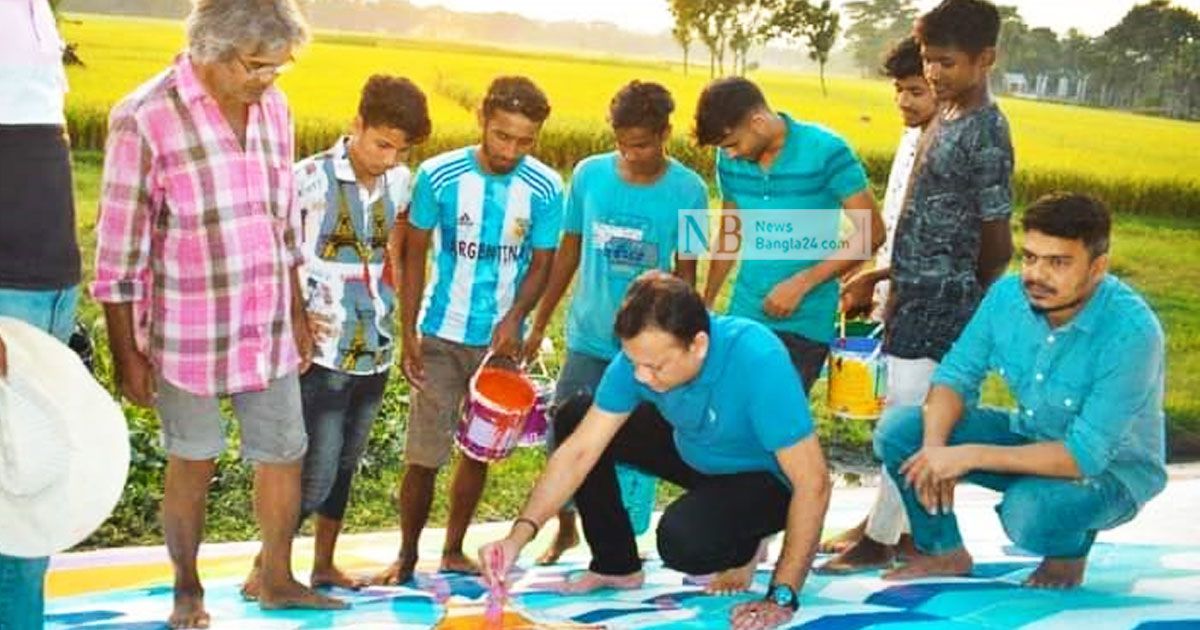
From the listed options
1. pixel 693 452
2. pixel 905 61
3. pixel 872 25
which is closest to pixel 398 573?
pixel 693 452

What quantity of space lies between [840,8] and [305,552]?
4.47 meters

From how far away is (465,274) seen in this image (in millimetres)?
4488

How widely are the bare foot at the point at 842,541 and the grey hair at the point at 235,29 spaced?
197cm

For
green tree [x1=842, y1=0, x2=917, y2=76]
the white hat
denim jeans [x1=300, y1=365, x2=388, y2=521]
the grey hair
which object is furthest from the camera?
green tree [x1=842, y1=0, x2=917, y2=76]

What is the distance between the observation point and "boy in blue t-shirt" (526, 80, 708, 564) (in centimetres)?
452

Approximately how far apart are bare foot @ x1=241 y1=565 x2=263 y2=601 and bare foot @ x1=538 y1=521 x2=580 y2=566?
0.81 m

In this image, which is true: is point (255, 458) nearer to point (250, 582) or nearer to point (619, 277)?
point (250, 582)

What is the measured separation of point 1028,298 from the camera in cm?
416

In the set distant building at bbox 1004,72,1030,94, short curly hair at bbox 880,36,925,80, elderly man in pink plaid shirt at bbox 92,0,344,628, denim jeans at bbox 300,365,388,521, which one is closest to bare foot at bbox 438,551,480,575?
denim jeans at bbox 300,365,388,521

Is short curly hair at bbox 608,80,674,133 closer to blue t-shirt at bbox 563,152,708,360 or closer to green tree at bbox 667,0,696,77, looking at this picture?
blue t-shirt at bbox 563,152,708,360

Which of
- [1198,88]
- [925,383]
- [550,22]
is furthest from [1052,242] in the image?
[1198,88]

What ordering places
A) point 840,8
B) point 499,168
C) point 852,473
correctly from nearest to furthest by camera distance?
point 499,168, point 852,473, point 840,8

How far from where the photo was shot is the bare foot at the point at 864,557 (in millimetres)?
4469

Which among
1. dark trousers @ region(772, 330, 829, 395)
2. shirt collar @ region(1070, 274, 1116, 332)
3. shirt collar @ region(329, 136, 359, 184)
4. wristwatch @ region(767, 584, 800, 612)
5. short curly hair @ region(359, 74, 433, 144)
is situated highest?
short curly hair @ region(359, 74, 433, 144)
